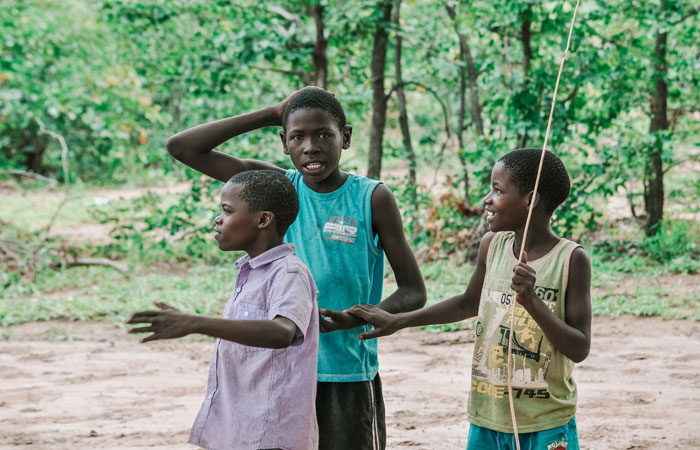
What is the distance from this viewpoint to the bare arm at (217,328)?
5.78 ft

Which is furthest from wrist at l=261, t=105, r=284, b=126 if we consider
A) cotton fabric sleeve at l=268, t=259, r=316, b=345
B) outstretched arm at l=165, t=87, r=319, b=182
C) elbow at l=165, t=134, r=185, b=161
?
cotton fabric sleeve at l=268, t=259, r=316, b=345

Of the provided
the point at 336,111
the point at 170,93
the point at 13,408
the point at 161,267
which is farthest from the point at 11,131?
the point at 336,111

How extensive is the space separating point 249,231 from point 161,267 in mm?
7427

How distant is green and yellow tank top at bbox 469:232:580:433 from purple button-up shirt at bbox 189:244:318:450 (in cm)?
50

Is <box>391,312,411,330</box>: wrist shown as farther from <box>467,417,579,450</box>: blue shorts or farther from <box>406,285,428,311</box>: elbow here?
<box>467,417,579,450</box>: blue shorts

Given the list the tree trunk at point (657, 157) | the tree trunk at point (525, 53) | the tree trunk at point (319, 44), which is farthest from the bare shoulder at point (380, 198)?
the tree trunk at point (657, 157)

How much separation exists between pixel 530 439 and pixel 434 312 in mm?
467

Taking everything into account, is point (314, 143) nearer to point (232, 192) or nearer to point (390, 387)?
point (232, 192)

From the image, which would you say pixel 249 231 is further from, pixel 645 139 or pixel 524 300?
pixel 645 139

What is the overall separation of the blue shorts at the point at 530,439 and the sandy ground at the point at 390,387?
5.30 ft

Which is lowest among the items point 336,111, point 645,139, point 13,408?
point 13,408

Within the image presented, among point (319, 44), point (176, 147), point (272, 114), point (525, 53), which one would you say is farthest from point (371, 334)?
point (319, 44)

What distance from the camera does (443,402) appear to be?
15.0ft

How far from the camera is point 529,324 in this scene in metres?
2.22
